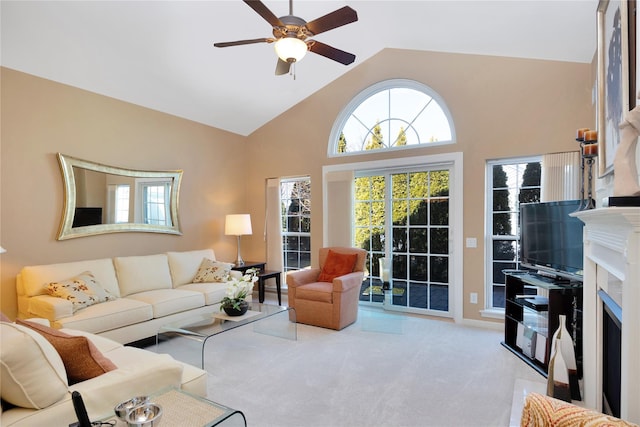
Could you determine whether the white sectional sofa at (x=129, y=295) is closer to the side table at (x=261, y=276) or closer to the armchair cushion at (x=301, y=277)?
the side table at (x=261, y=276)

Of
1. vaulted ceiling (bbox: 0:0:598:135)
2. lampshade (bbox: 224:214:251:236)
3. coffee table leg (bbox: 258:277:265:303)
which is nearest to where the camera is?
vaulted ceiling (bbox: 0:0:598:135)

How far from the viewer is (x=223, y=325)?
3.25 m

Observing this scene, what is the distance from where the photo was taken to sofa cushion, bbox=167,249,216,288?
4.60 meters

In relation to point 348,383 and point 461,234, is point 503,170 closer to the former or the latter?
point 461,234

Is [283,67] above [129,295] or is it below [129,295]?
above

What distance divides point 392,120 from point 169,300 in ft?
12.0

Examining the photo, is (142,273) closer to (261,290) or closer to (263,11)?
(261,290)

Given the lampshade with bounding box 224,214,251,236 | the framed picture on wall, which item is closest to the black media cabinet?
the framed picture on wall

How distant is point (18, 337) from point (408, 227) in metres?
4.20

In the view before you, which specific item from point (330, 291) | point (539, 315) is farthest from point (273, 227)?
point (539, 315)

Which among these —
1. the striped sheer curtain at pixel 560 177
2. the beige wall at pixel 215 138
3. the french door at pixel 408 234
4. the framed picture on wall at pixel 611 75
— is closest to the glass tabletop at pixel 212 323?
the beige wall at pixel 215 138

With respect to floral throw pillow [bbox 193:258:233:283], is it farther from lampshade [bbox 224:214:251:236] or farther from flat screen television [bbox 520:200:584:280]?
flat screen television [bbox 520:200:584:280]

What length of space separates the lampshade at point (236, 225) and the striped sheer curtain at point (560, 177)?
4028mm

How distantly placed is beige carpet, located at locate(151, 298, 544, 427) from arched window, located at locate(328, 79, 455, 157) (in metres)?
2.45
